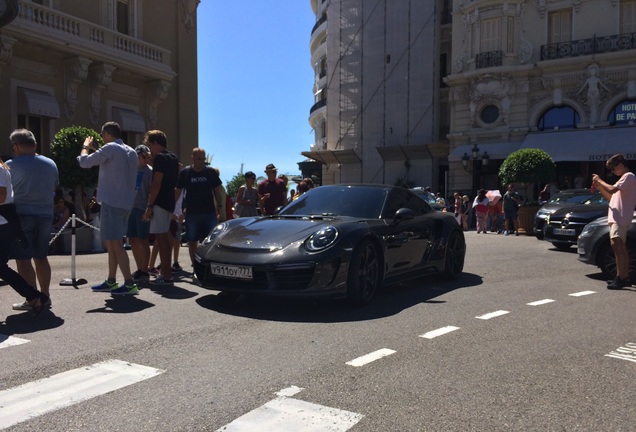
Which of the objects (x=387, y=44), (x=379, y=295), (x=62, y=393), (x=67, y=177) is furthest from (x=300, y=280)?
(x=387, y=44)

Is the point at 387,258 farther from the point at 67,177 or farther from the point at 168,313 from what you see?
the point at 67,177

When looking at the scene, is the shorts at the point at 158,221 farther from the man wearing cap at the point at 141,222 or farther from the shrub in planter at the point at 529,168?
the shrub in planter at the point at 529,168

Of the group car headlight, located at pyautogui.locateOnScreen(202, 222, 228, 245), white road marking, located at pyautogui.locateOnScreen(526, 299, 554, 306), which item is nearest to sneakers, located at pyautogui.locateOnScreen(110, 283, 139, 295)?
car headlight, located at pyautogui.locateOnScreen(202, 222, 228, 245)

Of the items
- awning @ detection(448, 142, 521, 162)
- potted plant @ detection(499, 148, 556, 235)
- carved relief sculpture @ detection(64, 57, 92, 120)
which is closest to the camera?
carved relief sculpture @ detection(64, 57, 92, 120)

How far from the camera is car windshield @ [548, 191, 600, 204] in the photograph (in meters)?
14.8

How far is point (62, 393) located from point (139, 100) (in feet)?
63.2

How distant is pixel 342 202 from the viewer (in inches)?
272

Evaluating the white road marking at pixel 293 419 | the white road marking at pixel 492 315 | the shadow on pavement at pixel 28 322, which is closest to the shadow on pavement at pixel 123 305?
the shadow on pavement at pixel 28 322

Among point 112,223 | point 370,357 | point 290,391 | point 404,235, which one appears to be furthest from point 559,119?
point 290,391

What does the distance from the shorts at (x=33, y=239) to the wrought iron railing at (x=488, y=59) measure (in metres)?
27.9

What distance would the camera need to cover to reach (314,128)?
172 ft

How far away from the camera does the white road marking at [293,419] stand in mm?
2918

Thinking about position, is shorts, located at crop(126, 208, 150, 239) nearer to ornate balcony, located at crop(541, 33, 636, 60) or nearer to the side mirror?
the side mirror

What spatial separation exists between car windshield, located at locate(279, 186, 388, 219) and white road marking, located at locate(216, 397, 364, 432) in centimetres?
359
